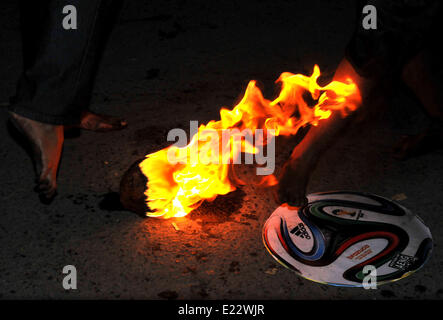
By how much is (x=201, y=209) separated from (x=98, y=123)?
43.7 inches

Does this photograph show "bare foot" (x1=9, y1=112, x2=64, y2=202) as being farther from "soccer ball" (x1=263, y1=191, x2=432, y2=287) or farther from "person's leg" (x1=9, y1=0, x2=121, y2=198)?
"soccer ball" (x1=263, y1=191, x2=432, y2=287)

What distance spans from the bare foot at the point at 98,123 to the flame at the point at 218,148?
0.83m

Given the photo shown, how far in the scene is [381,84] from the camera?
2.43 meters

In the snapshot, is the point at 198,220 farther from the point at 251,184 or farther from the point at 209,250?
the point at 251,184

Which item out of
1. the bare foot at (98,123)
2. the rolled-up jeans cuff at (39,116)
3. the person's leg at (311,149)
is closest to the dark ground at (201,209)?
the bare foot at (98,123)

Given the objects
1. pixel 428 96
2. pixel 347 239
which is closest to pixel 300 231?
pixel 347 239

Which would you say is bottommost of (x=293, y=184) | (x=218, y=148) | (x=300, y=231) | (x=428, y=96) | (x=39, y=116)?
(x=300, y=231)

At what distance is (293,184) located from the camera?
8.34 ft

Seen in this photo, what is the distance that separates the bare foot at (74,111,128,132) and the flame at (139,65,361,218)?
832 mm

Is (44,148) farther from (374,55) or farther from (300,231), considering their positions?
(374,55)

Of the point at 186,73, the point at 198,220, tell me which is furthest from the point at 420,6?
the point at 186,73

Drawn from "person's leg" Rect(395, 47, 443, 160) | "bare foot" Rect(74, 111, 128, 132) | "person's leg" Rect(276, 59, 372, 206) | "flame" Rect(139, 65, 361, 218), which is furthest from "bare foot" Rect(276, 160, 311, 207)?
"bare foot" Rect(74, 111, 128, 132)

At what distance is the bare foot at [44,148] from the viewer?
2584mm

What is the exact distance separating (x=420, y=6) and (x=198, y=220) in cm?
152
